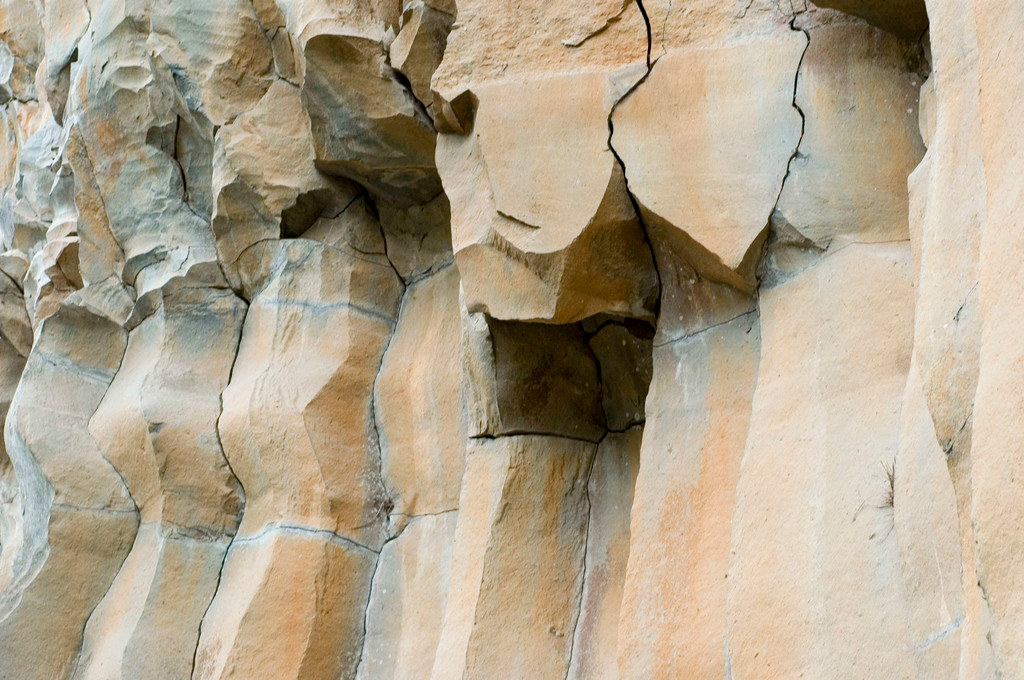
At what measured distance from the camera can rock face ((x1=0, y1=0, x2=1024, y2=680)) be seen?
1.95m

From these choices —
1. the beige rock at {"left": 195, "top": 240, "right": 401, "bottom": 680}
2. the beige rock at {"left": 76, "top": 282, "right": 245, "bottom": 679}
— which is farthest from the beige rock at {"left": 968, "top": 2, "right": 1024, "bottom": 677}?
the beige rock at {"left": 76, "top": 282, "right": 245, "bottom": 679}

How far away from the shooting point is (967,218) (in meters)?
1.68

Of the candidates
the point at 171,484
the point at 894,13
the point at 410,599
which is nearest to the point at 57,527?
the point at 171,484

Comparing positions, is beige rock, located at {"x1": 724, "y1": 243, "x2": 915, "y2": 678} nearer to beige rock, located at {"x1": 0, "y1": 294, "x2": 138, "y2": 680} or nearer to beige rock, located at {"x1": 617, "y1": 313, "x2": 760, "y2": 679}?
beige rock, located at {"x1": 617, "y1": 313, "x2": 760, "y2": 679}

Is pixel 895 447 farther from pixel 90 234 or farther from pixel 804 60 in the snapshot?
pixel 90 234

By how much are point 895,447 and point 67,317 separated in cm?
332

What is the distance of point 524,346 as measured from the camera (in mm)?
3172

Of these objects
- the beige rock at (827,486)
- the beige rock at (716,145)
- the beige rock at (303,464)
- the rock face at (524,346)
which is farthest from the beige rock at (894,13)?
the beige rock at (303,464)

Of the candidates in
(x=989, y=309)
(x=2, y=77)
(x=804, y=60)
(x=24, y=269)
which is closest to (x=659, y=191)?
(x=804, y=60)

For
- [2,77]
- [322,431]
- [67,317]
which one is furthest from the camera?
[2,77]

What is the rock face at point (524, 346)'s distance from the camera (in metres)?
1.95

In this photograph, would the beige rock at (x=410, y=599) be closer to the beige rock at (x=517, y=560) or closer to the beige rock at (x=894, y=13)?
the beige rock at (x=517, y=560)

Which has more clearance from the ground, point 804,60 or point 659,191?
point 804,60

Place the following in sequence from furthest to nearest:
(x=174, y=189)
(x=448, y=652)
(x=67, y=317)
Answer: (x=67, y=317)
(x=174, y=189)
(x=448, y=652)
